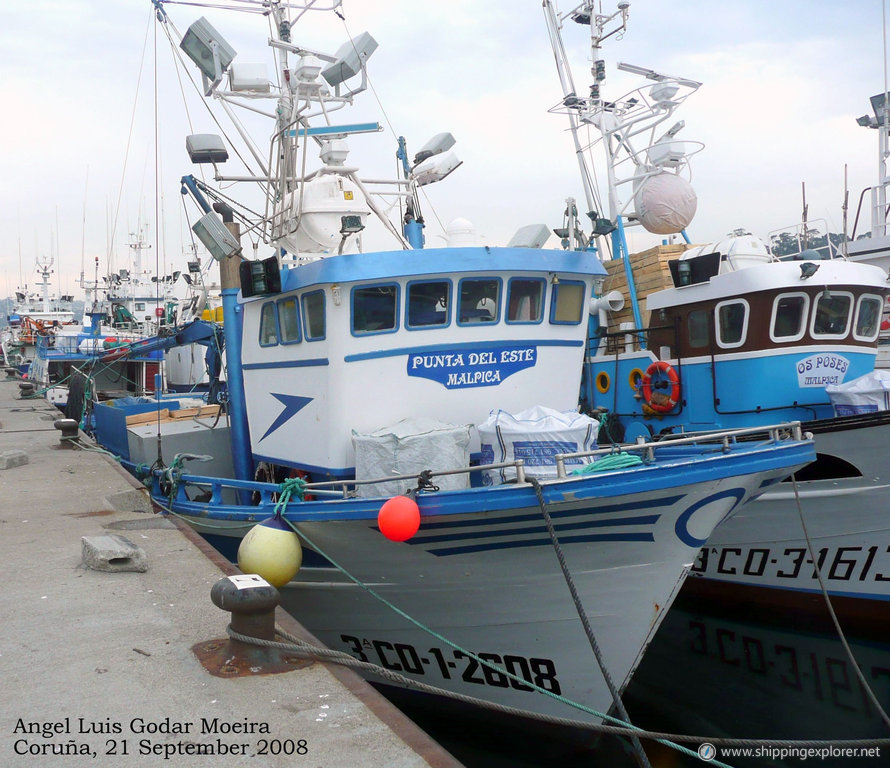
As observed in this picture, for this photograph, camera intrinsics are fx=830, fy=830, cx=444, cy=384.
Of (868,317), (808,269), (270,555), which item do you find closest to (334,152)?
(270,555)

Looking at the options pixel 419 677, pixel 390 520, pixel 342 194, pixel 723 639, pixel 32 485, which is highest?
pixel 342 194

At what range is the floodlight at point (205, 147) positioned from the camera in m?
8.83

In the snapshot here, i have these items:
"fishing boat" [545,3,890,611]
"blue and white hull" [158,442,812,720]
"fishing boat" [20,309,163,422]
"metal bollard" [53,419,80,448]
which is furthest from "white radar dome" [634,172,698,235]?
"fishing boat" [20,309,163,422]

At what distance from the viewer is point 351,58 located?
9.21 m

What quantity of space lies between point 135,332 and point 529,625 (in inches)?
1280

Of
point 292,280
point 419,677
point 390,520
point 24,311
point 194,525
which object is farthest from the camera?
point 24,311

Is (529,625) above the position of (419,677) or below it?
above

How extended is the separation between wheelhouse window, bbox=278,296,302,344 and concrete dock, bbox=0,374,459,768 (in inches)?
86.0

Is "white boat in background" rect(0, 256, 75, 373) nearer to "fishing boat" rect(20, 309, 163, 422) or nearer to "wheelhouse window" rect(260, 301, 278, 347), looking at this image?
"fishing boat" rect(20, 309, 163, 422)

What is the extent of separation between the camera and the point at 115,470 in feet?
36.8

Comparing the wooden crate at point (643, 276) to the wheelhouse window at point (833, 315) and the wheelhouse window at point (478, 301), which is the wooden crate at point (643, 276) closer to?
the wheelhouse window at point (833, 315)

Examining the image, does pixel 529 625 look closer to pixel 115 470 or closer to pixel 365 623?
pixel 365 623

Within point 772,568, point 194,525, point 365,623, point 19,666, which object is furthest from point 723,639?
point 19,666

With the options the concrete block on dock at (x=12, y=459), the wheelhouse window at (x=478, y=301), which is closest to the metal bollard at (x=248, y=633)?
the wheelhouse window at (x=478, y=301)
